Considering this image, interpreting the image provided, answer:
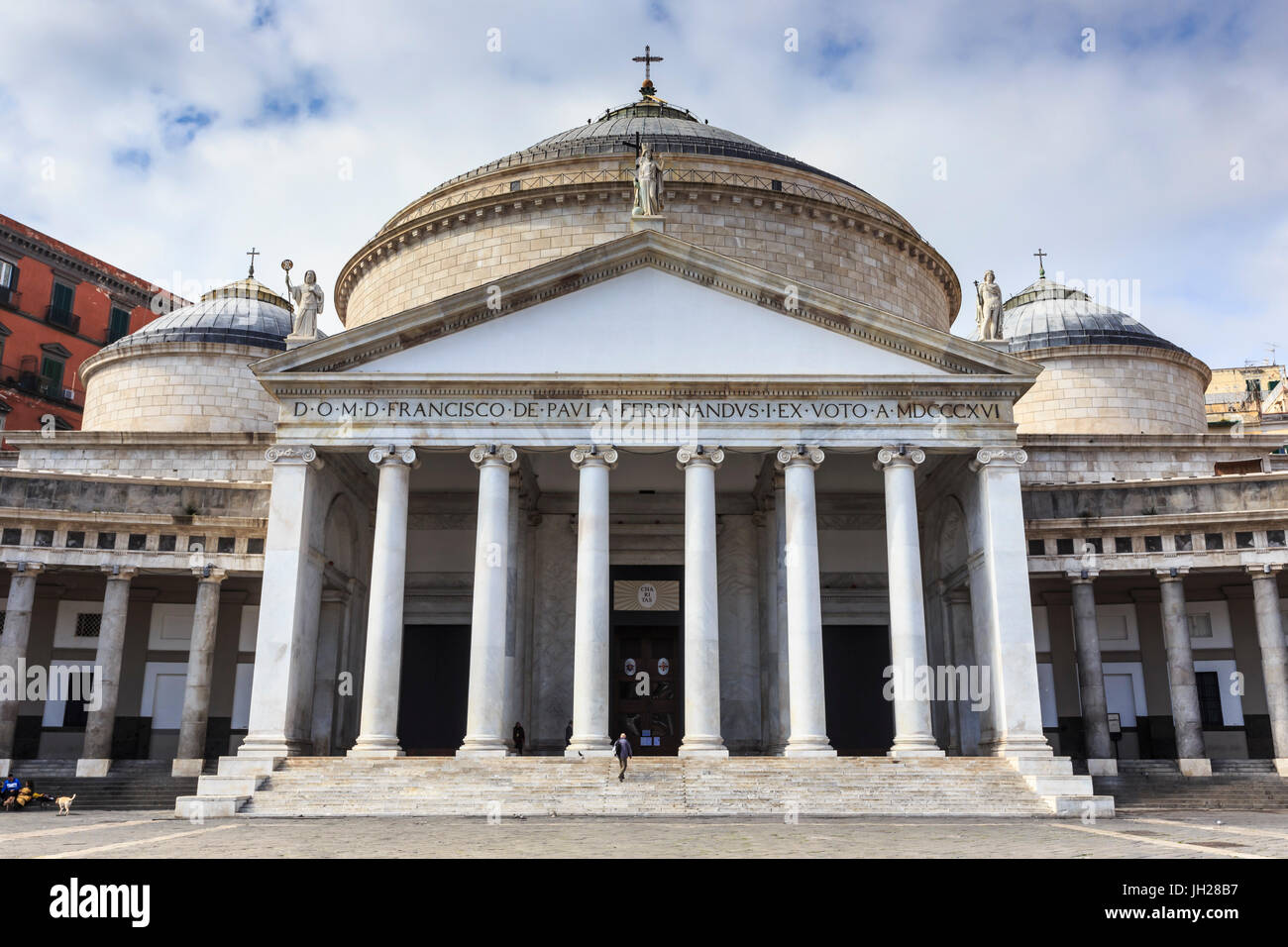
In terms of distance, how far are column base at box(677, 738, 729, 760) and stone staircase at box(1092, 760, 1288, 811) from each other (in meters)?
9.18

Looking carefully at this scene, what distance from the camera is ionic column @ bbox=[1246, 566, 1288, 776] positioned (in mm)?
28656

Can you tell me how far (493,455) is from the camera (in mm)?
27234

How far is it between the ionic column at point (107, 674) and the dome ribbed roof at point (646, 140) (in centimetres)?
1884

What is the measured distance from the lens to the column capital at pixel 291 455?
89.4 feet

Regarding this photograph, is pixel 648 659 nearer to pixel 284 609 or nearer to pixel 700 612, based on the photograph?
pixel 700 612

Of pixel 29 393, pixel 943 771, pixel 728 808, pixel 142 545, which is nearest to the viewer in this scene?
pixel 728 808

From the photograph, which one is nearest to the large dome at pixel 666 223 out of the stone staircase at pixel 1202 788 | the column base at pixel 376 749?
the column base at pixel 376 749

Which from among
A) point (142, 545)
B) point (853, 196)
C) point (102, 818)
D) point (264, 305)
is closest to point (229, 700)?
point (142, 545)

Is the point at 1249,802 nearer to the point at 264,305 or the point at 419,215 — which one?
the point at 419,215

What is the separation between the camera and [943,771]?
24297 mm

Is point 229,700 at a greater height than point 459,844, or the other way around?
point 229,700

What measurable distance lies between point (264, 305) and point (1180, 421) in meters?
35.3

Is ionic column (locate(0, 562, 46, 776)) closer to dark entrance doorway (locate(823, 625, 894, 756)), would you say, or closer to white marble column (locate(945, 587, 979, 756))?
dark entrance doorway (locate(823, 625, 894, 756))
